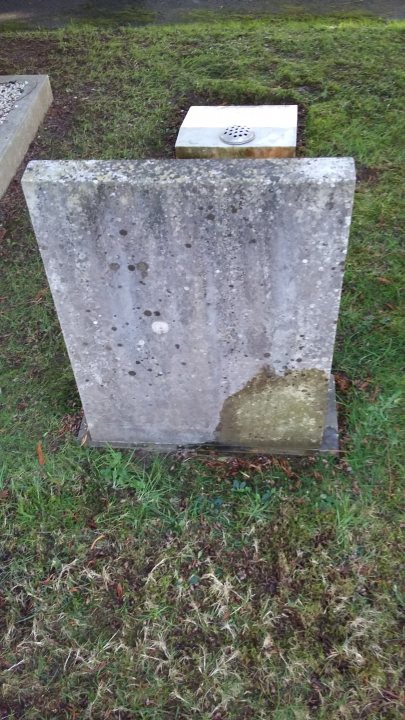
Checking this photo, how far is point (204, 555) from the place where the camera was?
2408 millimetres

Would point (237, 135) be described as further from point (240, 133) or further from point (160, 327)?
point (160, 327)

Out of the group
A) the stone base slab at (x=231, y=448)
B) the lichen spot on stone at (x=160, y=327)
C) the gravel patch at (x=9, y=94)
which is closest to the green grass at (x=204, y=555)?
the stone base slab at (x=231, y=448)

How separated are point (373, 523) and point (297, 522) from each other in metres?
0.28

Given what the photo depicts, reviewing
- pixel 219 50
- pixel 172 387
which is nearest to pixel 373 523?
pixel 172 387

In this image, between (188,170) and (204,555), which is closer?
(188,170)

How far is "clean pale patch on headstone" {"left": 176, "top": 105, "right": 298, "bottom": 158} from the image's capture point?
157 inches

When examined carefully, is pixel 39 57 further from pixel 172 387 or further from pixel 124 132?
pixel 172 387

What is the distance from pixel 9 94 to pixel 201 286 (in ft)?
11.4

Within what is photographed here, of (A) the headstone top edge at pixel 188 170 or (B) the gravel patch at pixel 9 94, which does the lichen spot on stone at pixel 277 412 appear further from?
(B) the gravel patch at pixel 9 94

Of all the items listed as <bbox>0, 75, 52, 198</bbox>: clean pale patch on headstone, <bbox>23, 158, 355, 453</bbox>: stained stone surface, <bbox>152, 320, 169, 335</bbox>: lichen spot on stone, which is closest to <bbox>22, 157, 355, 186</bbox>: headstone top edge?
<bbox>23, 158, 355, 453</bbox>: stained stone surface

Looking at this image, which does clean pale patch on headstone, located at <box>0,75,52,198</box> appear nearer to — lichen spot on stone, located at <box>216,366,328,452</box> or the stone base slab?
the stone base slab

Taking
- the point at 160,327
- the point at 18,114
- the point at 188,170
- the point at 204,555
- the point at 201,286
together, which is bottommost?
the point at 204,555

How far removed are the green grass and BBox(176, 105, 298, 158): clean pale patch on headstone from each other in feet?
2.60

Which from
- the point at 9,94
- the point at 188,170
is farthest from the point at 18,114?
the point at 188,170
